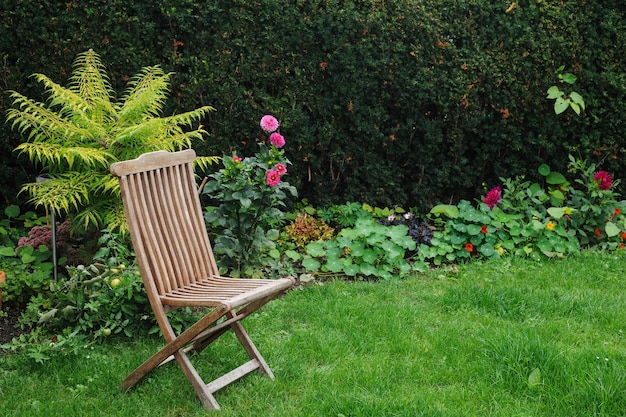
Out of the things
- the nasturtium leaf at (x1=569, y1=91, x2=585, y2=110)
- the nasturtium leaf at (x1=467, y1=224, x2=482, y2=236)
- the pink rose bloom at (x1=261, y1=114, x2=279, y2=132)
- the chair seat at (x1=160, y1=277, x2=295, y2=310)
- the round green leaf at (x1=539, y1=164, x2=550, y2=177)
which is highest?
the pink rose bloom at (x1=261, y1=114, x2=279, y2=132)

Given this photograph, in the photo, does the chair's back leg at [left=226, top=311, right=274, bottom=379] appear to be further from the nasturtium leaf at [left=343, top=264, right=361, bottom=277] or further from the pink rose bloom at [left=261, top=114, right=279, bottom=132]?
the pink rose bloom at [left=261, top=114, right=279, bottom=132]

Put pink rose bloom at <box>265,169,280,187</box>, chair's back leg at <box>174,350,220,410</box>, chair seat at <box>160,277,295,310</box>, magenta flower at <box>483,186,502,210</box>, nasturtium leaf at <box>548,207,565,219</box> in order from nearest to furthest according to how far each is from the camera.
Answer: chair seat at <box>160,277,295,310</box>, chair's back leg at <box>174,350,220,410</box>, pink rose bloom at <box>265,169,280,187</box>, nasturtium leaf at <box>548,207,565,219</box>, magenta flower at <box>483,186,502,210</box>

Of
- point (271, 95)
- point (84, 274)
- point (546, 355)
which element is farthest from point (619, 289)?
point (84, 274)

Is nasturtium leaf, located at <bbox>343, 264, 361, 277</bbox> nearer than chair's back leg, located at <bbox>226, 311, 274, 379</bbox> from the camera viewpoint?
No

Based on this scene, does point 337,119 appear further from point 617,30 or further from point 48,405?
point 48,405

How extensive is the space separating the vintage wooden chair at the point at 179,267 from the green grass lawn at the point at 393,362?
0.14 meters

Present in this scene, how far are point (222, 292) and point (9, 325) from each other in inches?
65.0

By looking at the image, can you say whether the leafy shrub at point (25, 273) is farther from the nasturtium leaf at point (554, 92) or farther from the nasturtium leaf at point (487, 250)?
the nasturtium leaf at point (554, 92)

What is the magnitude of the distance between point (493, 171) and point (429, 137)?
813 millimetres

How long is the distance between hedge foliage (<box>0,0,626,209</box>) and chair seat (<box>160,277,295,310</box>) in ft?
7.50

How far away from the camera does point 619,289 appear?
5059 mm

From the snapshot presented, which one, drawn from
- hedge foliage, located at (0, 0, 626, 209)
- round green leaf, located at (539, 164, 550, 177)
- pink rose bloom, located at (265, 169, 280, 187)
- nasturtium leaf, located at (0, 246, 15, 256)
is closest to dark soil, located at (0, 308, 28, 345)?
nasturtium leaf, located at (0, 246, 15, 256)

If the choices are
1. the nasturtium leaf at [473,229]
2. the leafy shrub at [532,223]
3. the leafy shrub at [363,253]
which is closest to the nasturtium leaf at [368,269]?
the leafy shrub at [363,253]

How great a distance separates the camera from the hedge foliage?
5551 millimetres
